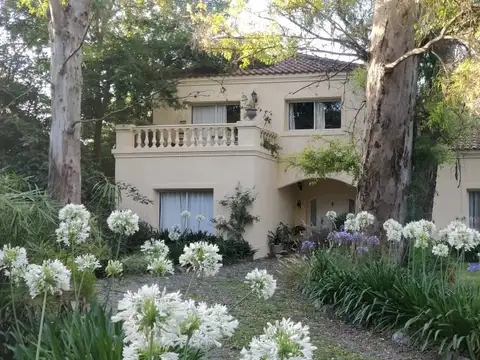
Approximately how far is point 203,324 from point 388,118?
8.71 metres

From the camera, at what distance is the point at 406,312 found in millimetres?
7297

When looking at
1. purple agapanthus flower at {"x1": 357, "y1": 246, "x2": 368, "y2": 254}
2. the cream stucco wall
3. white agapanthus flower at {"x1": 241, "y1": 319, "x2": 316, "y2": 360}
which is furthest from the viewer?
the cream stucco wall

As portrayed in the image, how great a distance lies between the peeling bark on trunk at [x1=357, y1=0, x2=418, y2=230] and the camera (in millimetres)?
10547

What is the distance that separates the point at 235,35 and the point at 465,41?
219 inches

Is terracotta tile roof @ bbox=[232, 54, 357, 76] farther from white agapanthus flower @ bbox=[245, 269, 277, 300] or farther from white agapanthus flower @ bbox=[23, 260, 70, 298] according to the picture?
white agapanthus flower @ bbox=[23, 260, 70, 298]

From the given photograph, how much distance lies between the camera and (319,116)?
812 inches

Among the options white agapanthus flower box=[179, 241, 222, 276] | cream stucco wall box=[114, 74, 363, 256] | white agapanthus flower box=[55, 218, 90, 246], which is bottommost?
white agapanthus flower box=[179, 241, 222, 276]

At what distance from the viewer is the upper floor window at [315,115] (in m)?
20.6

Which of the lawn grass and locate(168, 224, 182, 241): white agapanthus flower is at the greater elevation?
locate(168, 224, 182, 241): white agapanthus flower

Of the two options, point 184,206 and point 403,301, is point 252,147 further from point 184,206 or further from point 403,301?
point 403,301

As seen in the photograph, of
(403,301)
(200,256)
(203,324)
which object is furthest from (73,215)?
(403,301)

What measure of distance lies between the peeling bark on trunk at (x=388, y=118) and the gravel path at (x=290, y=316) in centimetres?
240

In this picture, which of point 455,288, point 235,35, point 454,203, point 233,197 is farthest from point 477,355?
point 454,203

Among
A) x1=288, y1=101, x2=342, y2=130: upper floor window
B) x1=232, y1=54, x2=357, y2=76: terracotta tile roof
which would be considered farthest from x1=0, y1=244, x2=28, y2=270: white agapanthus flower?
A: x1=288, y1=101, x2=342, y2=130: upper floor window
